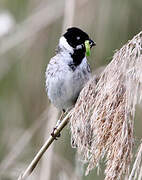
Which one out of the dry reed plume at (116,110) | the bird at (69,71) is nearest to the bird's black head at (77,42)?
the bird at (69,71)

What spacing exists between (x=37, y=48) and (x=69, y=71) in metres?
0.76

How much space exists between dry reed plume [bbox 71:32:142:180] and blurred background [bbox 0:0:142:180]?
1.13 m

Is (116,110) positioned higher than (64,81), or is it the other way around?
(64,81)

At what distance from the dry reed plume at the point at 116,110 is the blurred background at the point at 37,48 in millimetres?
1131

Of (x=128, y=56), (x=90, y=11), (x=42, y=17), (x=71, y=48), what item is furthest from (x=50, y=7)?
(x=128, y=56)

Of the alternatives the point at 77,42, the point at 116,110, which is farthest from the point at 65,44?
the point at 116,110

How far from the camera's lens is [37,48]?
8.46 ft

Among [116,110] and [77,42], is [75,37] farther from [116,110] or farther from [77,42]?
[116,110]

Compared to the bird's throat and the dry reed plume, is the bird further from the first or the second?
the dry reed plume

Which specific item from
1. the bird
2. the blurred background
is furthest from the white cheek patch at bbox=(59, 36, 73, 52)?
the blurred background

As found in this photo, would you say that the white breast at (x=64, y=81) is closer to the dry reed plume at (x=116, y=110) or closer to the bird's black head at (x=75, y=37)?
the bird's black head at (x=75, y=37)

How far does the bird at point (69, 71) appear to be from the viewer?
1849 mm

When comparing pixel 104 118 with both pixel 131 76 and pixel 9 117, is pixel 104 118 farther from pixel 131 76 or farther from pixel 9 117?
pixel 9 117

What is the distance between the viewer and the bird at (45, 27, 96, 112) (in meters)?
1.85
